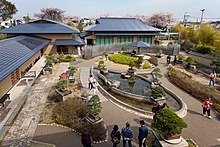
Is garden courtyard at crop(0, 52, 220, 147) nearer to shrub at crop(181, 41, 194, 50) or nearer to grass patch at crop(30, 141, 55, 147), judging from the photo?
grass patch at crop(30, 141, 55, 147)

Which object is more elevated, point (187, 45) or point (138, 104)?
point (187, 45)

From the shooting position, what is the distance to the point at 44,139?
8.57 meters

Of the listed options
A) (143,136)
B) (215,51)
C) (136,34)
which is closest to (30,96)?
(143,136)

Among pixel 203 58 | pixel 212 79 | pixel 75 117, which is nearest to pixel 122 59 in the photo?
pixel 203 58

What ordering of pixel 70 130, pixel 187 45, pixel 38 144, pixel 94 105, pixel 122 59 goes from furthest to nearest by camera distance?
pixel 187 45, pixel 122 59, pixel 94 105, pixel 70 130, pixel 38 144

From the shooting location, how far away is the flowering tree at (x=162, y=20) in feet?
209

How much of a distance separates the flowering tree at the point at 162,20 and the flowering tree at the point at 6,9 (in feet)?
143

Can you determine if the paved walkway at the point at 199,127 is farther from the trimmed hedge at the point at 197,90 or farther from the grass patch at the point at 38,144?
the grass patch at the point at 38,144

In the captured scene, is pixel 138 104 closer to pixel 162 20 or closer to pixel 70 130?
pixel 70 130

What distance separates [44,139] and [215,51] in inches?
987

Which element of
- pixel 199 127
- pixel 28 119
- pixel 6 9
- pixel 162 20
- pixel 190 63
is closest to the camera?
pixel 199 127

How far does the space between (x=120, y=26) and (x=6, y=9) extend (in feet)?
98.5

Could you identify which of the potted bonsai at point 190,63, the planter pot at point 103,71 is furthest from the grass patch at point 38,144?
the potted bonsai at point 190,63

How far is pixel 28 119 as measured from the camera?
1026cm
